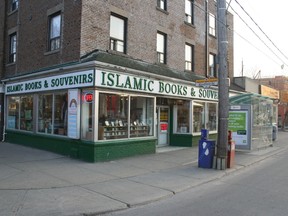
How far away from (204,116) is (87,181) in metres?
11.9

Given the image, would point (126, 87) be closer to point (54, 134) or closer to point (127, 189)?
point (54, 134)

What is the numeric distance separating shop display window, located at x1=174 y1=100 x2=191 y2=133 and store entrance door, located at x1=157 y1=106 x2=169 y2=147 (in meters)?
0.58

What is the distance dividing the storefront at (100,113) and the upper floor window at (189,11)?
4.70m

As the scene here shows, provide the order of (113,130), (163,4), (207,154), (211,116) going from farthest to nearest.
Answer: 1. (211,116)
2. (163,4)
3. (113,130)
4. (207,154)

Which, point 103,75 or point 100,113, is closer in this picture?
point 103,75

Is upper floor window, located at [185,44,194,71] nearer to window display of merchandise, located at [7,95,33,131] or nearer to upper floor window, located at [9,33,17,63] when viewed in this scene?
window display of merchandise, located at [7,95,33,131]

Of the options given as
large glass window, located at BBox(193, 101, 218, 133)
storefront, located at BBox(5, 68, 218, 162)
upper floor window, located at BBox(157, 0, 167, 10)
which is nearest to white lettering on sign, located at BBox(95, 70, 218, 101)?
storefront, located at BBox(5, 68, 218, 162)

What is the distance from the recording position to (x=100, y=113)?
1211 centimetres

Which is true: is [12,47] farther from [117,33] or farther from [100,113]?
[100,113]

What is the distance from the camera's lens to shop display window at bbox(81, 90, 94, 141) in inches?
472

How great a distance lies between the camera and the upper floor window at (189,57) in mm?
19000

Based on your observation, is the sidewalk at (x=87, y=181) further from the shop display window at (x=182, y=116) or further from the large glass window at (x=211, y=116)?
the large glass window at (x=211, y=116)

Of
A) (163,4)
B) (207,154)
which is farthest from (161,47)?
(207,154)

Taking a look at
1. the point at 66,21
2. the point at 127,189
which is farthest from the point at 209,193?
the point at 66,21
